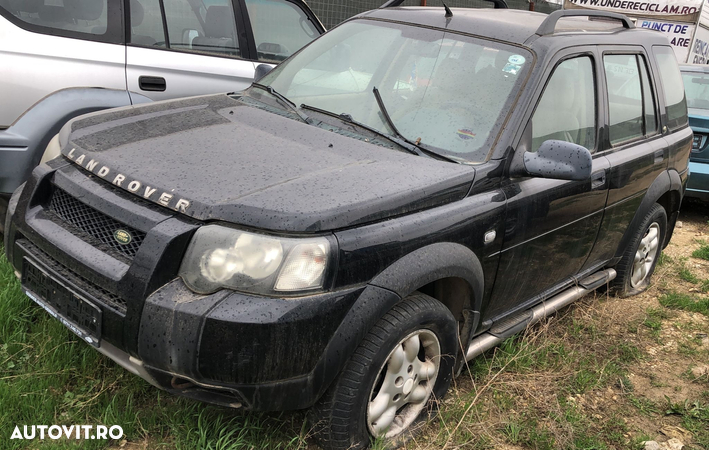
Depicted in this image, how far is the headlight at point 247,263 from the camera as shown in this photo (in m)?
2.19

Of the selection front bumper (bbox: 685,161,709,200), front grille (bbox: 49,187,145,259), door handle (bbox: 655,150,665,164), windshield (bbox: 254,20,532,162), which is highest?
windshield (bbox: 254,20,532,162)

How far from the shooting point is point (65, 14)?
4.21 metres

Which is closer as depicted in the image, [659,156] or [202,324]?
[202,324]

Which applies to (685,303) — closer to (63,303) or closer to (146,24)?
(63,303)

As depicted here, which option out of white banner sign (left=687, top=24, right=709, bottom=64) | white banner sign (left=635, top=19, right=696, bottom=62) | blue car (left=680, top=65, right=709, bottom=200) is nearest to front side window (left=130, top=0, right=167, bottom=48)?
blue car (left=680, top=65, right=709, bottom=200)

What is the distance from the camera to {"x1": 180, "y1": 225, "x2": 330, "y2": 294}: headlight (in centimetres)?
219

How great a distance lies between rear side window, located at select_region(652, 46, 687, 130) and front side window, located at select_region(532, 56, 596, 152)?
112 centimetres

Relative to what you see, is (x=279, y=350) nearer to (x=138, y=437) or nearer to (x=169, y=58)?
(x=138, y=437)

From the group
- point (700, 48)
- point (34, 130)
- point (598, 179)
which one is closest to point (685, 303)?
point (598, 179)

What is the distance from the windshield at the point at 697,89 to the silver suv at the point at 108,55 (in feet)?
15.6

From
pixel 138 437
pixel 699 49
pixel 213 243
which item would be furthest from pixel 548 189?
pixel 699 49

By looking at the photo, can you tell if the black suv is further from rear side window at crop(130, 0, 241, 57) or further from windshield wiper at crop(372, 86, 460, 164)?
rear side window at crop(130, 0, 241, 57)

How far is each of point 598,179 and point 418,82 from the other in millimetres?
1160

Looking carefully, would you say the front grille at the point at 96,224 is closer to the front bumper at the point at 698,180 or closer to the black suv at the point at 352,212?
the black suv at the point at 352,212
